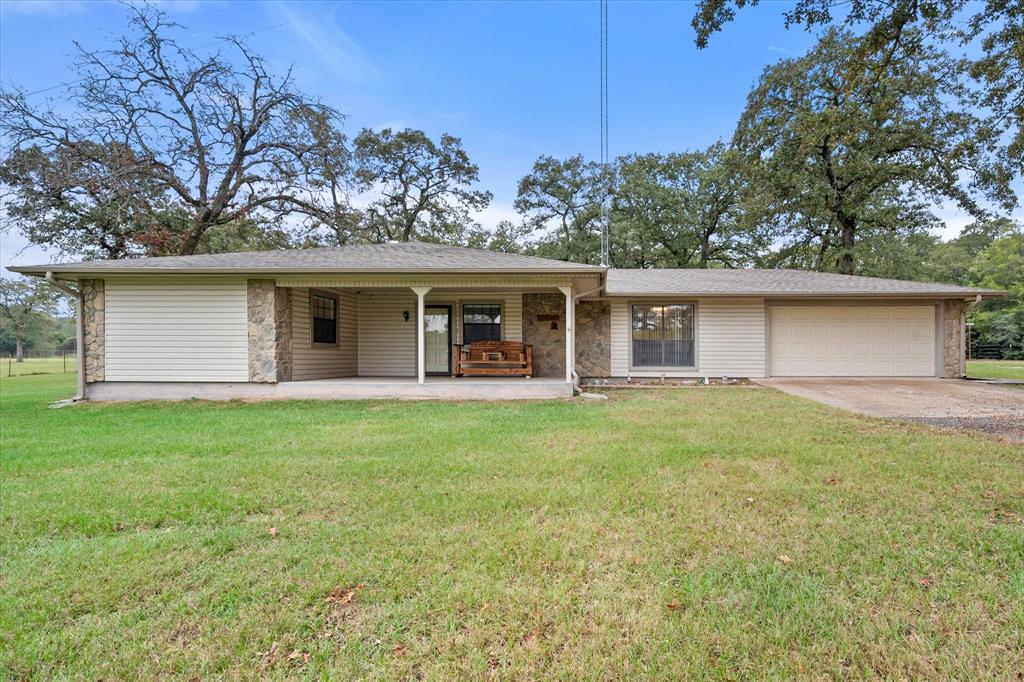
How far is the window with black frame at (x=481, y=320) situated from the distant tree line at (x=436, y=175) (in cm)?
507

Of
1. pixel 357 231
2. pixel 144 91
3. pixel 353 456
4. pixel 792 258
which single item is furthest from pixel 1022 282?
pixel 144 91

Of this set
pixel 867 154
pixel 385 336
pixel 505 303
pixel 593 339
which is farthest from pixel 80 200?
pixel 867 154

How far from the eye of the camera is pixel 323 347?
415 inches

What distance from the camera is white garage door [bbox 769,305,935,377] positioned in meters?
11.6

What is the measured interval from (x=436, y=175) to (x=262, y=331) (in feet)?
54.4

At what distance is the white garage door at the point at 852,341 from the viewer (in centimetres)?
1162

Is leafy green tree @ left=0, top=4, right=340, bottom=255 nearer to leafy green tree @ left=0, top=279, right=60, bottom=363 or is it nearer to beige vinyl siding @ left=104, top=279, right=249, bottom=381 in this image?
beige vinyl siding @ left=104, top=279, right=249, bottom=381

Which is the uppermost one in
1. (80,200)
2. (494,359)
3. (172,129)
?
(172,129)

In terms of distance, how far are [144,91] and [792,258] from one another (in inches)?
1031

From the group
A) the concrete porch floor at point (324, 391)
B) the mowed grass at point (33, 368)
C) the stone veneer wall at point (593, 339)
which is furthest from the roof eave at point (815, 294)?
the mowed grass at point (33, 368)

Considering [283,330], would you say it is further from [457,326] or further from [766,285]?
[766,285]

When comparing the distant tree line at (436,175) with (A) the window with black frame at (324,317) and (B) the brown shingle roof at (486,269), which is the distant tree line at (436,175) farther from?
(A) the window with black frame at (324,317)

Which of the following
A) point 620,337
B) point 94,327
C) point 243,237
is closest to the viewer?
point 94,327

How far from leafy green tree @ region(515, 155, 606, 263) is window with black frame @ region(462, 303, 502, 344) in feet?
39.0
